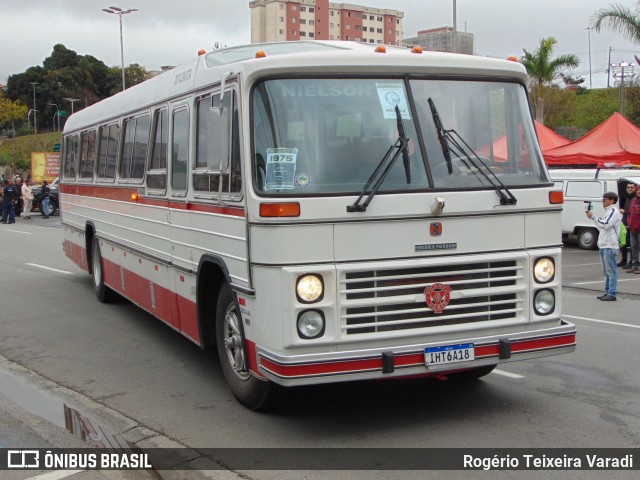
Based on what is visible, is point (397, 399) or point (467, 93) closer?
point (467, 93)

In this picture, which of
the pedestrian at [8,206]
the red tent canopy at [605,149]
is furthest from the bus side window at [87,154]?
the pedestrian at [8,206]

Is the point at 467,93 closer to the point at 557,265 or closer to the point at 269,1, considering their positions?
the point at 557,265

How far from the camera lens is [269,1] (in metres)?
136

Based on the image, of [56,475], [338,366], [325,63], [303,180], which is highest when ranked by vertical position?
[325,63]

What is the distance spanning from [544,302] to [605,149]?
17794 millimetres

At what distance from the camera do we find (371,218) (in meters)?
5.83

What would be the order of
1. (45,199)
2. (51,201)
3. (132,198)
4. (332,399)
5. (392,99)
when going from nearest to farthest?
(392,99) < (332,399) < (132,198) < (45,199) < (51,201)

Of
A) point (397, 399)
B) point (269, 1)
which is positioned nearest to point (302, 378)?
point (397, 399)

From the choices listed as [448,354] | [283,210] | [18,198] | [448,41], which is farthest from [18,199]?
[448,41]

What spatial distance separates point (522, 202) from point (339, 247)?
1.59m

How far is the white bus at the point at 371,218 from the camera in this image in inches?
225

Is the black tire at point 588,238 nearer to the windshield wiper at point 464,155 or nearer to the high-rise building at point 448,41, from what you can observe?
the high-rise building at point 448,41

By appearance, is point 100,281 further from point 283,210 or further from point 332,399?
point 283,210

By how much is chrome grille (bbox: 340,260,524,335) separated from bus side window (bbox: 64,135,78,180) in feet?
30.3
